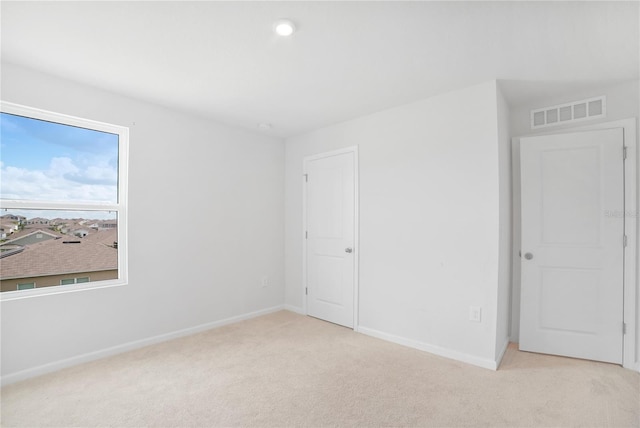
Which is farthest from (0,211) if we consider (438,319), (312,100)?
(438,319)

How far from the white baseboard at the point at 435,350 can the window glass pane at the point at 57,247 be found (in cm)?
271

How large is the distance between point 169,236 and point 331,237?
1.85 meters

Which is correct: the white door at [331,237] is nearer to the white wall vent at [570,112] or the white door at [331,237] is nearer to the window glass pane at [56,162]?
the white wall vent at [570,112]

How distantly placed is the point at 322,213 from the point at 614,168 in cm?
289

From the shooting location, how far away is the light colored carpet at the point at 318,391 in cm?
196

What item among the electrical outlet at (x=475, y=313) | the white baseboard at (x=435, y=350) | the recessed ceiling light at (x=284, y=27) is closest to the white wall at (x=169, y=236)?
the white baseboard at (x=435, y=350)

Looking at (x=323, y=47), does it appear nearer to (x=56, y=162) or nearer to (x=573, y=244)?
(x=56, y=162)

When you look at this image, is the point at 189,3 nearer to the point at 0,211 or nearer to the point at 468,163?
the point at 0,211

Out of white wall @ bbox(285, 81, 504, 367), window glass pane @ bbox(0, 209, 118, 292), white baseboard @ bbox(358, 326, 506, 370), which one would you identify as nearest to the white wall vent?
white wall @ bbox(285, 81, 504, 367)

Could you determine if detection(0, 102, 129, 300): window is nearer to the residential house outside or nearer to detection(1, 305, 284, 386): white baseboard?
the residential house outside

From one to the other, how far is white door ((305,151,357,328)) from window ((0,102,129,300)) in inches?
83.6

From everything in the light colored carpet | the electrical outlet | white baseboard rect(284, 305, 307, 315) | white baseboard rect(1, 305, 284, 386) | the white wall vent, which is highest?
the white wall vent

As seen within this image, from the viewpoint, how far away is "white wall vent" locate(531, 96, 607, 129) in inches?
110

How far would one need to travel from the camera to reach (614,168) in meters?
2.71
